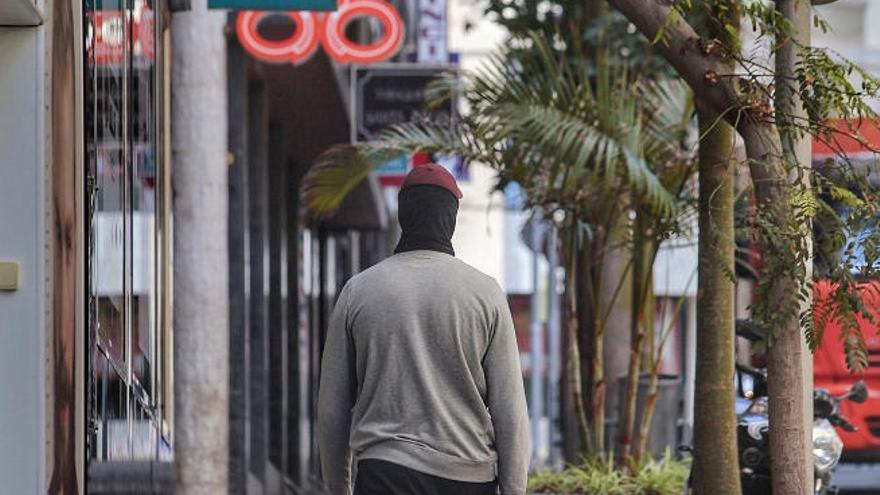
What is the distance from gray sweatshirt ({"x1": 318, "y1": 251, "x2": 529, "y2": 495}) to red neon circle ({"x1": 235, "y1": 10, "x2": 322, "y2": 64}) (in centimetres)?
747

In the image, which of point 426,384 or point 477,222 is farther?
point 477,222

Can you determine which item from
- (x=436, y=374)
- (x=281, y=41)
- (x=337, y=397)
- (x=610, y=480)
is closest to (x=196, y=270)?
(x=610, y=480)

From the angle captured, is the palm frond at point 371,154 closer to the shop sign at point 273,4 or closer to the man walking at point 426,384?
the shop sign at point 273,4

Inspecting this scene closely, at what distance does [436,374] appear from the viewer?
442cm

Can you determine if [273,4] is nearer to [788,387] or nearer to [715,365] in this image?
[715,365]

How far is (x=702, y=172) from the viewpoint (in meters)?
6.49

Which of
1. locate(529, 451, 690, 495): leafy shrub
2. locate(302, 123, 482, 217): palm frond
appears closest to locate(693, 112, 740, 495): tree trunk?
locate(529, 451, 690, 495): leafy shrub

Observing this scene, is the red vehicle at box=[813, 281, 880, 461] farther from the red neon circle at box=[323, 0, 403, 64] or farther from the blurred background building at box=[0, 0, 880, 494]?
the red neon circle at box=[323, 0, 403, 64]

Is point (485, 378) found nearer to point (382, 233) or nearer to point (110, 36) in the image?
point (110, 36)

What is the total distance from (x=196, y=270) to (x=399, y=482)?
501 cm

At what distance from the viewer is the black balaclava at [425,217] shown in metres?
4.61

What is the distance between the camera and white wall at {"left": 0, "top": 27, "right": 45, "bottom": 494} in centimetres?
519

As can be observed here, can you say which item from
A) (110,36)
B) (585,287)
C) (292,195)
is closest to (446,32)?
(292,195)

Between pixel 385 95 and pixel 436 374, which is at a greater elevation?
pixel 385 95
